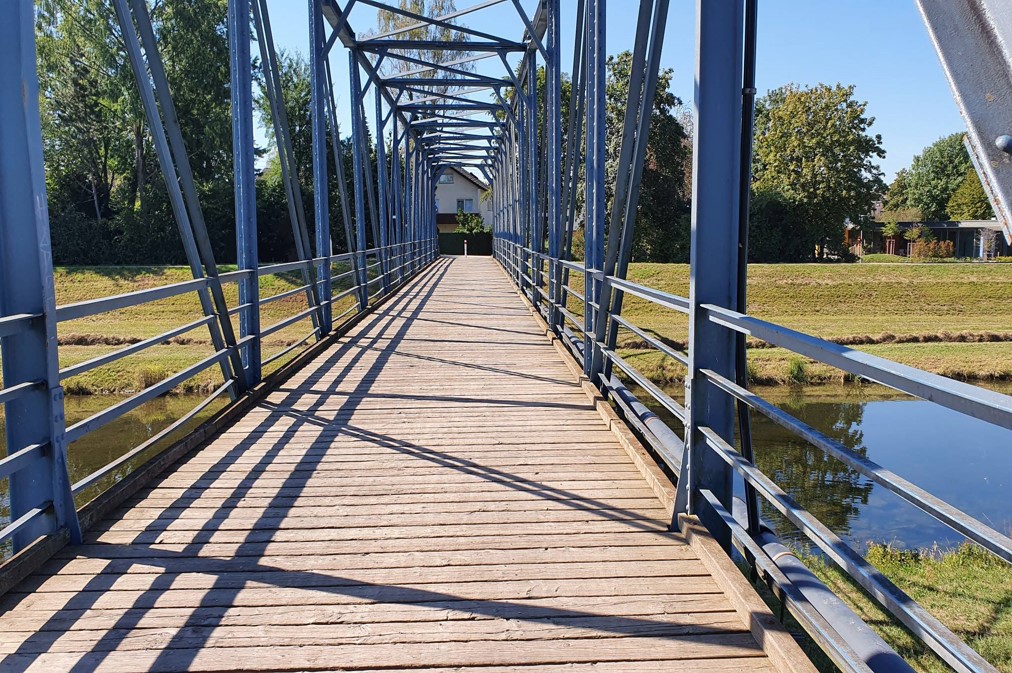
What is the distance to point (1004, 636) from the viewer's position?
15.3ft

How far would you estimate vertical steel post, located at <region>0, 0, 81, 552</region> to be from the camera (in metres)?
2.79

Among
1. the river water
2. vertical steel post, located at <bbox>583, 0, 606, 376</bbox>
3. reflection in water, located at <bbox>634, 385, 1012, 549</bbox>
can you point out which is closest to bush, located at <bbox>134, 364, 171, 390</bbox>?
the river water

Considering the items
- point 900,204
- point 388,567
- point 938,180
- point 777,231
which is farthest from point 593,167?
point 900,204

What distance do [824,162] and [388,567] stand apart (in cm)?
3342

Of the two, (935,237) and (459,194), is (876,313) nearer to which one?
(935,237)

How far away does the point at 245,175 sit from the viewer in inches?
229

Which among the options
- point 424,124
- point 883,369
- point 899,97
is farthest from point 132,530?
point 424,124

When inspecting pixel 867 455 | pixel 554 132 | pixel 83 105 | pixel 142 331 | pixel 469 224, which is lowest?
pixel 867 455

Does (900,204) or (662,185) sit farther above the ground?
(662,185)

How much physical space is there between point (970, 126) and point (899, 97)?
1.40 metres

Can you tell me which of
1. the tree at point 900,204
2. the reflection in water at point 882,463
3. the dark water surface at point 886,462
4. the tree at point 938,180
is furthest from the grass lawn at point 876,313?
the tree at point 900,204

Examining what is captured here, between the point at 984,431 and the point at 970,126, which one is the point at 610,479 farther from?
the point at 984,431

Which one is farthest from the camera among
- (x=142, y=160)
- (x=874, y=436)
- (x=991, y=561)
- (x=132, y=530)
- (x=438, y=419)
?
(x=142, y=160)

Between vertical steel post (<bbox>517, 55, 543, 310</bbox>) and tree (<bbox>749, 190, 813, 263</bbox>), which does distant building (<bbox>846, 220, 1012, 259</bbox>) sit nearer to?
tree (<bbox>749, 190, 813, 263</bbox>)
